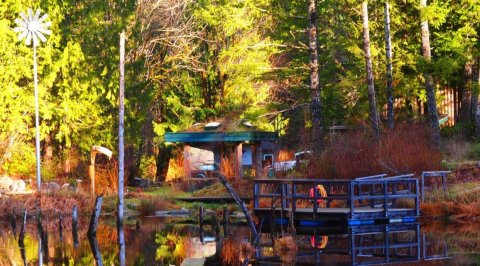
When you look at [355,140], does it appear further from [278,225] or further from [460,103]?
[460,103]

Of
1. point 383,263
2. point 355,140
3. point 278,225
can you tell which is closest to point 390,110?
point 355,140

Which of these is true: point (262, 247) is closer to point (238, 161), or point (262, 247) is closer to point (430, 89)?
point (430, 89)

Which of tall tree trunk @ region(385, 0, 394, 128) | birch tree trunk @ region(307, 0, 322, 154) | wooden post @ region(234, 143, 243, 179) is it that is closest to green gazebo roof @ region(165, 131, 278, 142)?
wooden post @ region(234, 143, 243, 179)

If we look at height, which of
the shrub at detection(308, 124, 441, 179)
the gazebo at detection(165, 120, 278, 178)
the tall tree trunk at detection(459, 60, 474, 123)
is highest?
the tall tree trunk at detection(459, 60, 474, 123)

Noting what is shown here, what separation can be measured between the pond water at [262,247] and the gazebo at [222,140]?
1083 cm

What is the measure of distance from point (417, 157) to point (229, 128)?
11.3 m

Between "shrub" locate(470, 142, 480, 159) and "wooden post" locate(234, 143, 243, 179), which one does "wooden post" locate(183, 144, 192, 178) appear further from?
"shrub" locate(470, 142, 480, 159)

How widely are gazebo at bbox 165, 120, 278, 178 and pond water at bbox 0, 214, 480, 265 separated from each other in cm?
1083

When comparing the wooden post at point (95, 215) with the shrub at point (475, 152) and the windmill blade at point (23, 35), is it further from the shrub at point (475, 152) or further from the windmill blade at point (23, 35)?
the shrub at point (475, 152)

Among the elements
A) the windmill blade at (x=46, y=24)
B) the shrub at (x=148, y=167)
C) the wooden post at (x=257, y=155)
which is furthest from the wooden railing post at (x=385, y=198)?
the shrub at (x=148, y=167)

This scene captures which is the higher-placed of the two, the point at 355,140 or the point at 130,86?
the point at 130,86

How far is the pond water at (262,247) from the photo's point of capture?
2225cm

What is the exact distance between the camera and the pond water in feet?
73.0

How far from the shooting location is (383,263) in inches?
846
